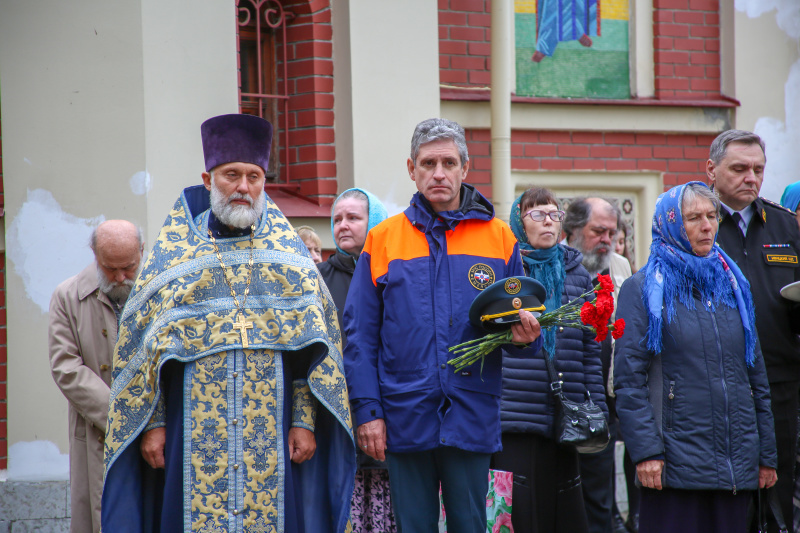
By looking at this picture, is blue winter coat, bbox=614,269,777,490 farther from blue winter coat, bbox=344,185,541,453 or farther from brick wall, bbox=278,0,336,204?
brick wall, bbox=278,0,336,204

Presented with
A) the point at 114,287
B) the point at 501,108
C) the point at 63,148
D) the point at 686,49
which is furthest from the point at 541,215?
the point at 686,49

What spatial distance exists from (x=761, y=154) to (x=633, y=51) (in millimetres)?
3499

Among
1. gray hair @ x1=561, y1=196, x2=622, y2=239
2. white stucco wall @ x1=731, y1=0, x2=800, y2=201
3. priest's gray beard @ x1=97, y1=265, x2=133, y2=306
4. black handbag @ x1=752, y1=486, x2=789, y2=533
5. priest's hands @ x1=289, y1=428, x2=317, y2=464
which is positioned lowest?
black handbag @ x1=752, y1=486, x2=789, y2=533

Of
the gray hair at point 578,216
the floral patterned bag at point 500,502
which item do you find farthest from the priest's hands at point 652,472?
the gray hair at point 578,216

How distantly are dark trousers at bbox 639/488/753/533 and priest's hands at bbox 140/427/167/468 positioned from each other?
2.10 m

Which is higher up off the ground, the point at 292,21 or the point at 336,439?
the point at 292,21

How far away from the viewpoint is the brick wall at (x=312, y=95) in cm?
723

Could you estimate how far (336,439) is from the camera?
4.20 metres

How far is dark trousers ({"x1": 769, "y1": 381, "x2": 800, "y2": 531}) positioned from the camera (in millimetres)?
4836

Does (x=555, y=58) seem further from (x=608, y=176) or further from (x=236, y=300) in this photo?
(x=236, y=300)

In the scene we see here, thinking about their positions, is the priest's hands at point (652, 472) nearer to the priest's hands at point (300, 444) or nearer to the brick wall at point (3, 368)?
the priest's hands at point (300, 444)

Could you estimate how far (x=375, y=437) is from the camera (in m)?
3.94

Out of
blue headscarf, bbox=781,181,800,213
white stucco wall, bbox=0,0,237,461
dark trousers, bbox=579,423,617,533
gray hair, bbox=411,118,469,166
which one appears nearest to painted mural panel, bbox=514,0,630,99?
blue headscarf, bbox=781,181,800,213

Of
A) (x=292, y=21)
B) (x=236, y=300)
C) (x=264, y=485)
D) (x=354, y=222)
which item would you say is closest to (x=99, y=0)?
(x=292, y=21)
